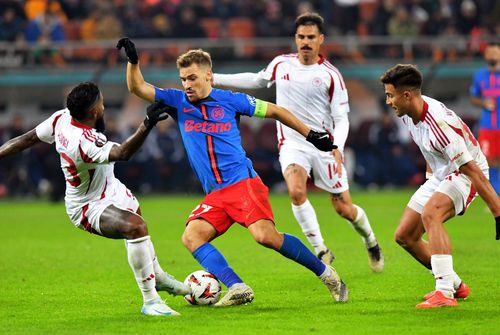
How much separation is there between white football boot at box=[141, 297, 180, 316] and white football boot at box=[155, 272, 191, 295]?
1.32ft

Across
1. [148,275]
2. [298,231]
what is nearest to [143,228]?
[148,275]

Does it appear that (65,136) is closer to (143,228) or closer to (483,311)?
(143,228)

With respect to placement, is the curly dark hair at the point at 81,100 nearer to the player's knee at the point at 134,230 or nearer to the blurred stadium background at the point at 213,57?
the player's knee at the point at 134,230

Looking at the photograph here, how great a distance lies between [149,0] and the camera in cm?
2794

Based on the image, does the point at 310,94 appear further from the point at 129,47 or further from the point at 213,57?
the point at 213,57

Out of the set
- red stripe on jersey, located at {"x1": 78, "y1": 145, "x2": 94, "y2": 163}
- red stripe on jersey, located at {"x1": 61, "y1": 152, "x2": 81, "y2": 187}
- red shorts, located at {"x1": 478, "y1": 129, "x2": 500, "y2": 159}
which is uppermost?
red stripe on jersey, located at {"x1": 78, "y1": 145, "x2": 94, "y2": 163}

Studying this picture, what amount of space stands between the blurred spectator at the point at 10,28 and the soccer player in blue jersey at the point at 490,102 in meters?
11.9

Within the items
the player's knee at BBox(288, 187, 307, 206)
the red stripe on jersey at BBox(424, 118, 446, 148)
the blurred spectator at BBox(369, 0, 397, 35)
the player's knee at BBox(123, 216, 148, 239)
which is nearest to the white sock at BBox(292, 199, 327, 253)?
the player's knee at BBox(288, 187, 307, 206)

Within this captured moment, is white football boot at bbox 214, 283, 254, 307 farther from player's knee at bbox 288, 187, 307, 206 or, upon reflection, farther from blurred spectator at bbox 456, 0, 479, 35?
blurred spectator at bbox 456, 0, 479, 35

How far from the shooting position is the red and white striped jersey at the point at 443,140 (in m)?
8.58

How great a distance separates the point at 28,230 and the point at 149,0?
12294 millimetres

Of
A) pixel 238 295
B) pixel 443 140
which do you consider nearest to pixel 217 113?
pixel 238 295

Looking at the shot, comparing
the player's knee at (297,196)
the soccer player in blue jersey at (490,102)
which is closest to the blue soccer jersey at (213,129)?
the player's knee at (297,196)

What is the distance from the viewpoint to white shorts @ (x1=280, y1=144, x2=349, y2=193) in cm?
1170
